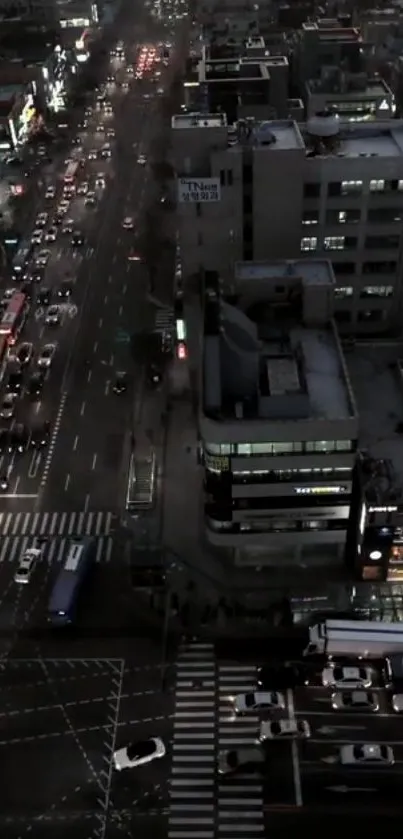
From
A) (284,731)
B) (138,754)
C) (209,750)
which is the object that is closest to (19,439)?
(138,754)

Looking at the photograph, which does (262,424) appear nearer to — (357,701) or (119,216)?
(357,701)

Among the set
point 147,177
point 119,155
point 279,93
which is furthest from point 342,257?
point 119,155

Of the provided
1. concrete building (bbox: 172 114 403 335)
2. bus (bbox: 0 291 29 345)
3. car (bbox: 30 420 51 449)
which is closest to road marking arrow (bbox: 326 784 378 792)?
car (bbox: 30 420 51 449)

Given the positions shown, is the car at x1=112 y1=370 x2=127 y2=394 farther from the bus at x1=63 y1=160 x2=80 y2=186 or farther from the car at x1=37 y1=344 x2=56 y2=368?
the bus at x1=63 y1=160 x2=80 y2=186

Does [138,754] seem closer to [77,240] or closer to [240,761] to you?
[240,761]

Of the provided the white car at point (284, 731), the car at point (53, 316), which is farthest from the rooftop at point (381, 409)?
the car at point (53, 316)

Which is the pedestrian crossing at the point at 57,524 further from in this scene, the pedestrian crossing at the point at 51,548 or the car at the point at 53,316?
the car at the point at 53,316
